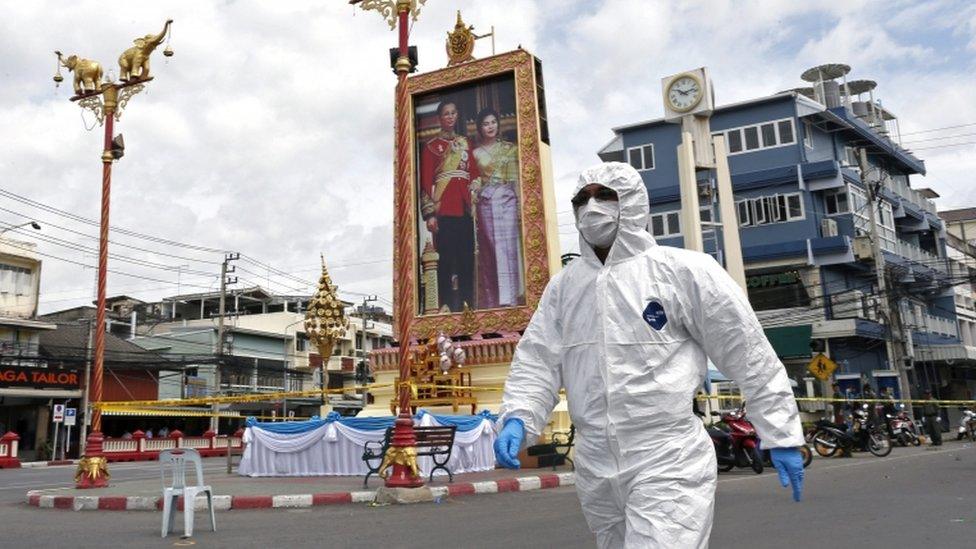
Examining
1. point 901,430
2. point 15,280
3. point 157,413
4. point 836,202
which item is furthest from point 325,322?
point 15,280

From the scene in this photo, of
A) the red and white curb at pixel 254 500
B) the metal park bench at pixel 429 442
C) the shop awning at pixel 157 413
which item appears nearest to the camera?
the red and white curb at pixel 254 500

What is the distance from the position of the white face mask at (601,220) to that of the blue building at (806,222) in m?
25.3

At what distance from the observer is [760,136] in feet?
101

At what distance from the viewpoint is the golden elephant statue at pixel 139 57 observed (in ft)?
45.1

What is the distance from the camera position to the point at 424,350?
18.1 metres

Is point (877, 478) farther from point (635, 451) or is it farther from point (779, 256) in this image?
point (779, 256)

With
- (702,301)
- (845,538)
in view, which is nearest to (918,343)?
(845,538)

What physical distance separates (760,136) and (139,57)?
23.8 m

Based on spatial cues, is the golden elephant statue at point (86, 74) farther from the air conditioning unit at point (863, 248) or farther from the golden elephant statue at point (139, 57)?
the air conditioning unit at point (863, 248)

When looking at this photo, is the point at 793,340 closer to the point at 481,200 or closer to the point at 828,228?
the point at 828,228

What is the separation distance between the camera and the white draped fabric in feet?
43.4

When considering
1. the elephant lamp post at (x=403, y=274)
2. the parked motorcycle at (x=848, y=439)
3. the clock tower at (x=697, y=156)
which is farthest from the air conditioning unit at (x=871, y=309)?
the elephant lamp post at (x=403, y=274)

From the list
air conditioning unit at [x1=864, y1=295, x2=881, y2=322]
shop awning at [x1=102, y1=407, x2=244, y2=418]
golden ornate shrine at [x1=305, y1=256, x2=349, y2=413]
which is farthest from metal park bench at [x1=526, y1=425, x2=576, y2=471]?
air conditioning unit at [x1=864, y1=295, x2=881, y2=322]

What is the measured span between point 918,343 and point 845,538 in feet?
103
